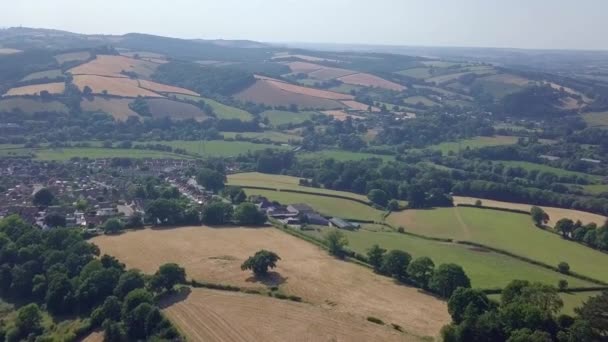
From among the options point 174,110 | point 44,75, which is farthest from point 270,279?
point 44,75

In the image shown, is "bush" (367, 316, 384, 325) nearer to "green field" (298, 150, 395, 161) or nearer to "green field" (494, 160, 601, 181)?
"green field" (298, 150, 395, 161)

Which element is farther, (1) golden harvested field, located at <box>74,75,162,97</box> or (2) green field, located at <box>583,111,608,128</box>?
(2) green field, located at <box>583,111,608,128</box>

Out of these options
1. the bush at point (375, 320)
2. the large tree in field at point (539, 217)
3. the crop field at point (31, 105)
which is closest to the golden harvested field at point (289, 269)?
the bush at point (375, 320)

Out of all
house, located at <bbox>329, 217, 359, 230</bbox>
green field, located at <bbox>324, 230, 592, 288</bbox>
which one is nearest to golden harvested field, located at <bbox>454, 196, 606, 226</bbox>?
green field, located at <bbox>324, 230, 592, 288</bbox>

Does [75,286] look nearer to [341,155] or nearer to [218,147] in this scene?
[218,147]

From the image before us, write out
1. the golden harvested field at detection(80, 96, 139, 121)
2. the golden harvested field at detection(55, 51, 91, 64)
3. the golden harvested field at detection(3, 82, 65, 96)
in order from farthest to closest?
the golden harvested field at detection(55, 51, 91, 64) → the golden harvested field at detection(3, 82, 65, 96) → the golden harvested field at detection(80, 96, 139, 121)

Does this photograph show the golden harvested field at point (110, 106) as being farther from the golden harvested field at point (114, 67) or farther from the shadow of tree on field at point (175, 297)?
the shadow of tree on field at point (175, 297)
